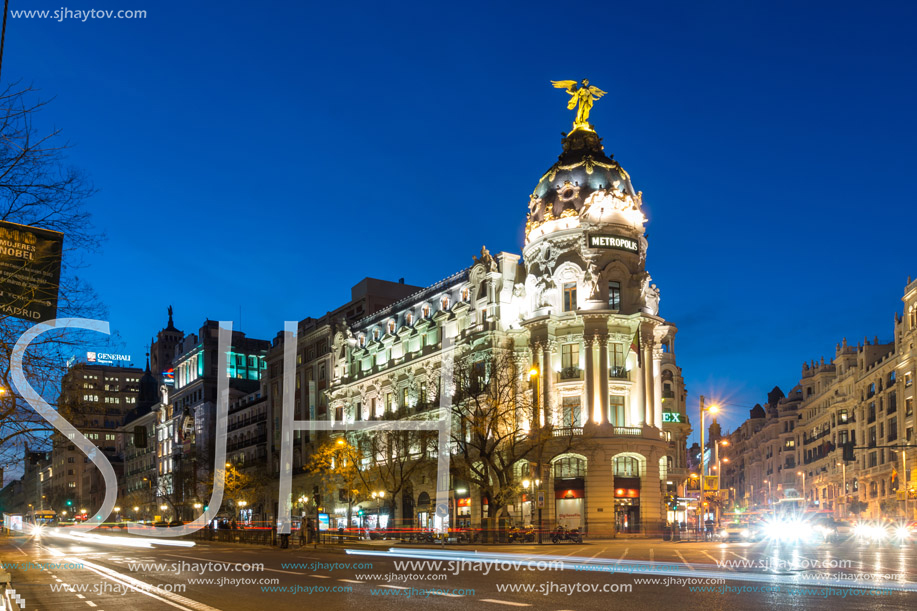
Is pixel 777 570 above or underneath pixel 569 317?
underneath

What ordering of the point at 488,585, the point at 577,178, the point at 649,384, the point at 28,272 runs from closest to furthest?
the point at 28,272 < the point at 488,585 < the point at 649,384 < the point at 577,178

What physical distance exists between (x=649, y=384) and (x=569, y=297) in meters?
9.16

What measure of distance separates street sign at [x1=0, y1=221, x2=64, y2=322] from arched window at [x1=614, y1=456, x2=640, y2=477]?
192ft

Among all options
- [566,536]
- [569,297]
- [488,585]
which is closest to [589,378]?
[569,297]

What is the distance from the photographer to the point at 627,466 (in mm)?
69750

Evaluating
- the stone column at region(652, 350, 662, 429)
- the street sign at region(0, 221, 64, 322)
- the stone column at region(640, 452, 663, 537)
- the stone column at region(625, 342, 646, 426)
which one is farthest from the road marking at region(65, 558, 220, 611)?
the stone column at region(652, 350, 662, 429)

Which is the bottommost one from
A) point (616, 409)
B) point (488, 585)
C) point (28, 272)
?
point (488, 585)

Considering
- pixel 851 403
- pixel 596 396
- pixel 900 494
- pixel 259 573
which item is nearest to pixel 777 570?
pixel 259 573

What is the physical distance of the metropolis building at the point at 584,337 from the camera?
68.6m

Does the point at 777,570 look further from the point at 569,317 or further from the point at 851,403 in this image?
the point at 851,403

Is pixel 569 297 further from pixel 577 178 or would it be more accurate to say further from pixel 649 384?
pixel 577 178

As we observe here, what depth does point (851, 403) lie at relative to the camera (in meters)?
116

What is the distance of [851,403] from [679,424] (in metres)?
41.6

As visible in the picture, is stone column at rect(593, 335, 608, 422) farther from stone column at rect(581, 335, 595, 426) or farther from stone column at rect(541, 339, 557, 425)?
stone column at rect(541, 339, 557, 425)
